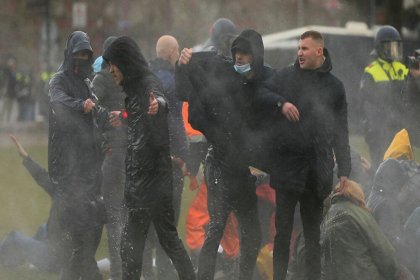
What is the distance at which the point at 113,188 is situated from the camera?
7.16 m

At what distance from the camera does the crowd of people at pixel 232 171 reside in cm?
589

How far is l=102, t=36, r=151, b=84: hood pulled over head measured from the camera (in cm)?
584

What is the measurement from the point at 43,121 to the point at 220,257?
15472mm

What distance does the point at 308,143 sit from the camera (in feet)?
20.0

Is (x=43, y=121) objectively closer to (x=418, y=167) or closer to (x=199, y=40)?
(x=199, y=40)

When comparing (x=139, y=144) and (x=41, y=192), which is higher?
(x=139, y=144)

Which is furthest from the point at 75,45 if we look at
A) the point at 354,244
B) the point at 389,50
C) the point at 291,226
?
the point at 389,50

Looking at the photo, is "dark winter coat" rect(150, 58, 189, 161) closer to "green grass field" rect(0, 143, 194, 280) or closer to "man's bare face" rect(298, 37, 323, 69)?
"green grass field" rect(0, 143, 194, 280)

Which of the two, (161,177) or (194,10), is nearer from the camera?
(161,177)

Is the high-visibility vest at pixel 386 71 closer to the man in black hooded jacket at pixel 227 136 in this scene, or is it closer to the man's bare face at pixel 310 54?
the man in black hooded jacket at pixel 227 136

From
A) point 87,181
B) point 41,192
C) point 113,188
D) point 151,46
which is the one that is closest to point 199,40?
point 151,46

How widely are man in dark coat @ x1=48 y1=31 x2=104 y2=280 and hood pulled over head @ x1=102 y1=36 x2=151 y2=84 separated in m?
0.54

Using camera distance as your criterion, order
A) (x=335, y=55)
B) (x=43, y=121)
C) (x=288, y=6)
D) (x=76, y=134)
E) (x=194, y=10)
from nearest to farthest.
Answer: (x=76, y=134) < (x=194, y=10) < (x=288, y=6) < (x=335, y=55) < (x=43, y=121)

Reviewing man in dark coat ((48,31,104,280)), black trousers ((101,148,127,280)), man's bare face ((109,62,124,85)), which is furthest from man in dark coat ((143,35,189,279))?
man's bare face ((109,62,124,85))
